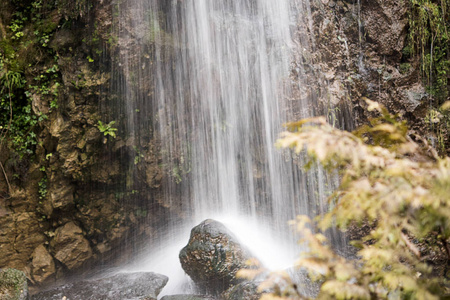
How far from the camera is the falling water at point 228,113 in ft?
23.3

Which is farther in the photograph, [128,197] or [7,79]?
[128,197]

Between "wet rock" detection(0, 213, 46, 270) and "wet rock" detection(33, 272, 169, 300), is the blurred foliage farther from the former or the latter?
"wet rock" detection(0, 213, 46, 270)

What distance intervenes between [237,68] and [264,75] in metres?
0.65

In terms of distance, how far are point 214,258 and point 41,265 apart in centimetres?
369

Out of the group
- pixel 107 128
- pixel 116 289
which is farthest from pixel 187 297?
pixel 107 128

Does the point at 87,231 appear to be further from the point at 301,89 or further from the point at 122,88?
the point at 301,89

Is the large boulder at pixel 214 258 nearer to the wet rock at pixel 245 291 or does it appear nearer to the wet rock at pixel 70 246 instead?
the wet rock at pixel 245 291

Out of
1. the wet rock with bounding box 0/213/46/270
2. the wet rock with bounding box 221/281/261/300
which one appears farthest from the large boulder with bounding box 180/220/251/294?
the wet rock with bounding box 0/213/46/270

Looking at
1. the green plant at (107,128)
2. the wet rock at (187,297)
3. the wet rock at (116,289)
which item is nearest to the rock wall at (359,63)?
the green plant at (107,128)

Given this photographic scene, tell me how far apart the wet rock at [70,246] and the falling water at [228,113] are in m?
1.32

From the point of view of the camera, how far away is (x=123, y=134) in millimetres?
6898

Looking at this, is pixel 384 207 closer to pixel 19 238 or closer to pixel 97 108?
pixel 97 108

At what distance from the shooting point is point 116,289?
18.5ft

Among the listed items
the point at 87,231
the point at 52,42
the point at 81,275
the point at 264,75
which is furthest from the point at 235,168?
the point at 52,42
